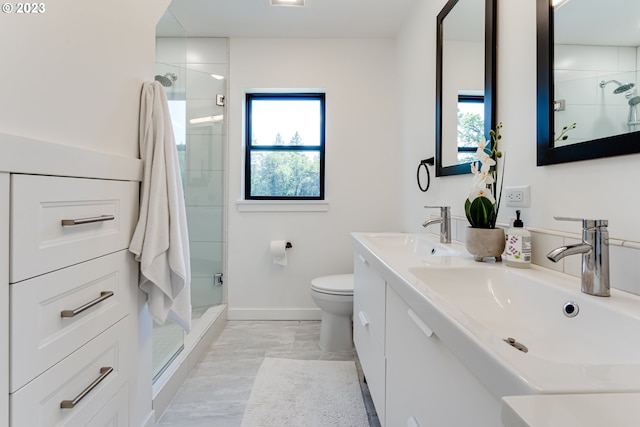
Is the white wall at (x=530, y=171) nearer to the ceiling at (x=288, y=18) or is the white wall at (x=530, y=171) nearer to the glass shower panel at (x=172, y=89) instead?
the ceiling at (x=288, y=18)

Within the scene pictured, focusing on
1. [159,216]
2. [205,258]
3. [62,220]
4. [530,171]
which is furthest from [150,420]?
[530,171]

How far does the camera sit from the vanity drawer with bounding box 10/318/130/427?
30.4 inches

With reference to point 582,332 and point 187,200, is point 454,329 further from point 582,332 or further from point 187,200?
point 187,200

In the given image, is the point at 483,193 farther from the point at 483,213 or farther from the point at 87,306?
the point at 87,306

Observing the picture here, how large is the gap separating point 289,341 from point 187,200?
4.16 feet

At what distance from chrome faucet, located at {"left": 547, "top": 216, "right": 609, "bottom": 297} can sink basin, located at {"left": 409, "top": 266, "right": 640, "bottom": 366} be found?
29 mm

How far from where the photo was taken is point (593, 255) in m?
0.76

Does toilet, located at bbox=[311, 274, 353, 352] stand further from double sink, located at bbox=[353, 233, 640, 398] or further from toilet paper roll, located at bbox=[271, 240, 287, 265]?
double sink, located at bbox=[353, 233, 640, 398]

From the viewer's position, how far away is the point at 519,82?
1180mm

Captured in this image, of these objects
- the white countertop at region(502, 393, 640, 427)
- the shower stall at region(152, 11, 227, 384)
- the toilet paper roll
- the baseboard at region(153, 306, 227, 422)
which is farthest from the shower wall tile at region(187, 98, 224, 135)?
the white countertop at region(502, 393, 640, 427)

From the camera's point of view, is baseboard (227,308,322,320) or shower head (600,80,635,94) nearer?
shower head (600,80,635,94)

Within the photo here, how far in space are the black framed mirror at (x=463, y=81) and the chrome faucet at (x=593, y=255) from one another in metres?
0.69

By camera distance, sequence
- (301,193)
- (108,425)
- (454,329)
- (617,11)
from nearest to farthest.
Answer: (454,329), (617,11), (108,425), (301,193)

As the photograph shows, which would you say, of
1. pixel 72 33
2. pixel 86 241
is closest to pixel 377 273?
pixel 86 241
